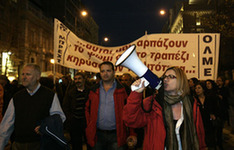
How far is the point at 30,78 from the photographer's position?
3.02 meters

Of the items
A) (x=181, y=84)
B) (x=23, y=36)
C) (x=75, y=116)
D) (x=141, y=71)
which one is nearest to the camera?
(x=141, y=71)

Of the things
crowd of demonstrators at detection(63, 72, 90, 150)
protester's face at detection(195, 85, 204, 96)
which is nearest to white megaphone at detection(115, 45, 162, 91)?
crowd of demonstrators at detection(63, 72, 90, 150)

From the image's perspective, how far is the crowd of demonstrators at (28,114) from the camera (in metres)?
2.86

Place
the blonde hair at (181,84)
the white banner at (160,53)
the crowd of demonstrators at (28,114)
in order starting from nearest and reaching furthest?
the blonde hair at (181,84) < the crowd of demonstrators at (28,114) < the white banner at (160,53)

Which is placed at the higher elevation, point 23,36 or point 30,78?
point 23,36

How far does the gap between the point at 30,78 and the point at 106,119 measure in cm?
128

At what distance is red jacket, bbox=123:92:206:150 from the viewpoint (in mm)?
2203

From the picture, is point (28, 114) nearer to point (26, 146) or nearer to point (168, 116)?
point (26, 146)

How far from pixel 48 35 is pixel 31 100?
1385 inches

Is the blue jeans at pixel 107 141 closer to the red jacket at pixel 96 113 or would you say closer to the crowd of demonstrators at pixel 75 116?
the red jacket at pixel 96 113

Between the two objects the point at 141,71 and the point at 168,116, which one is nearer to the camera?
the point at 141,71

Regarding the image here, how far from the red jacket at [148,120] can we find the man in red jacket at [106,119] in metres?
1.08

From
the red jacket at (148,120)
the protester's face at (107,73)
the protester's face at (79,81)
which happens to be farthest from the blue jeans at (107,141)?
the protester's face at (79,81)

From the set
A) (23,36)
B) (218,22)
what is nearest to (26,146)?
(218,22)
